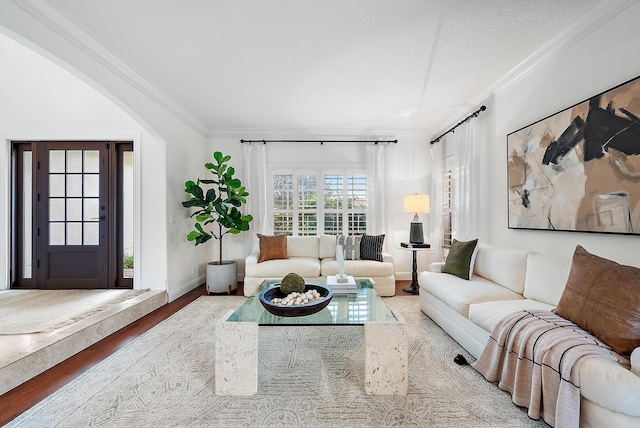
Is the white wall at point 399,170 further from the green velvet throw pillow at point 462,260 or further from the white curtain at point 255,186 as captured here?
the green velvet throw pillow at point 462,260

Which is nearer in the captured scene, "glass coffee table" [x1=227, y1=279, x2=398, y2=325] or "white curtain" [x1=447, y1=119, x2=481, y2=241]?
"glass coffee table" [x1=227, y1=279, x2=398, y2=325]

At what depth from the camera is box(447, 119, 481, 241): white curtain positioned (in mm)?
3539

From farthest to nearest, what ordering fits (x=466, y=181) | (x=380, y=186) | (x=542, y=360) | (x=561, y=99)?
(x=380, y=186), (x=466, y=181), (x=561, y=99), (x=542, y=360)

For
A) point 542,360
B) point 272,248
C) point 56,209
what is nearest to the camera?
point 542,360

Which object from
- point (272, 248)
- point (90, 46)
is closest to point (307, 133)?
point (272, 248)

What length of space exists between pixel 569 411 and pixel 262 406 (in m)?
1.64

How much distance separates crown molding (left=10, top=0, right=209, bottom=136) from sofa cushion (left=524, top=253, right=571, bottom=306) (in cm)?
431

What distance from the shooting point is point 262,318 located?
200cm

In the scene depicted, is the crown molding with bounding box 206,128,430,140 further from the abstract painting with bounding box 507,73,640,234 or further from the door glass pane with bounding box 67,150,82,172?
the abstract painting with bounding box 507,73,640,234

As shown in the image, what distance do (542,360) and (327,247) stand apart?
3280 millimetres

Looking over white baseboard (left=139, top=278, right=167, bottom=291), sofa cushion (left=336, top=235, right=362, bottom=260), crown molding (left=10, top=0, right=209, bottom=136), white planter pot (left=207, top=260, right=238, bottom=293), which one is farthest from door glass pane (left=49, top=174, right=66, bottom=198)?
sofa cushion (left=336, top=235, right=362, bottom=260)

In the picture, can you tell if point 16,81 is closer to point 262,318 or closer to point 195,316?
point 195,316

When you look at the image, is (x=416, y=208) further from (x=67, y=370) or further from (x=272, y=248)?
(x=67, y=370)

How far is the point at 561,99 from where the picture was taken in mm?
2445
